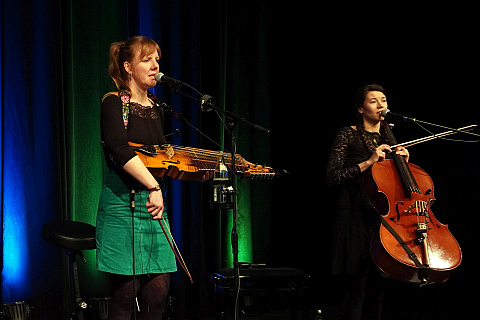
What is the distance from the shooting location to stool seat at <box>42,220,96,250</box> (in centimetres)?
323

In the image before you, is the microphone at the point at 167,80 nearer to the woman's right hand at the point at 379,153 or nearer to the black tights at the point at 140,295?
the black tights at the point at 140,295

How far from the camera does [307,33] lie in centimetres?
504

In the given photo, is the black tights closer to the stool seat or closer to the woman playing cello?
the stool seat

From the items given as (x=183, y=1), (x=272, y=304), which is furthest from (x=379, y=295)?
(x=183, y=1)

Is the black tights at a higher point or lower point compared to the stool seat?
lower

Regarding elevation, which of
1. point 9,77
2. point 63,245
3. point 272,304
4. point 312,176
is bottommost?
point 272,304

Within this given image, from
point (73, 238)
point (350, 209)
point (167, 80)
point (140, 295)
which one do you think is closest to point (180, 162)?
point (167, 80)

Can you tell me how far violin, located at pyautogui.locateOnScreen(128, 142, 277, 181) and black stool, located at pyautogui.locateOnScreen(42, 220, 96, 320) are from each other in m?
1.06

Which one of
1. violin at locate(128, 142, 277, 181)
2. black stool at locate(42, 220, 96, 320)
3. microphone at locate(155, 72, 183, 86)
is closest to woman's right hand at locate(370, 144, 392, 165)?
violin at locate(128, 142, 277, 181)

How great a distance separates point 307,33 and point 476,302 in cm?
272

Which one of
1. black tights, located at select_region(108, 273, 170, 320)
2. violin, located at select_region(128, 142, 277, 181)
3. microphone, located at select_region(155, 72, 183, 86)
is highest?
microphone, located at select_region(155, 72, 183, 86)

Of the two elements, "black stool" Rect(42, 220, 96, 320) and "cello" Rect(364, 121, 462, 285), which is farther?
"black stool" Rect(42, 220, 96, 320)

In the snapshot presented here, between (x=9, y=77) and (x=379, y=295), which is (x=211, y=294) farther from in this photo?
(x=9, y=77)

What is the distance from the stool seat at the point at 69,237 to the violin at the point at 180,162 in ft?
3.47
